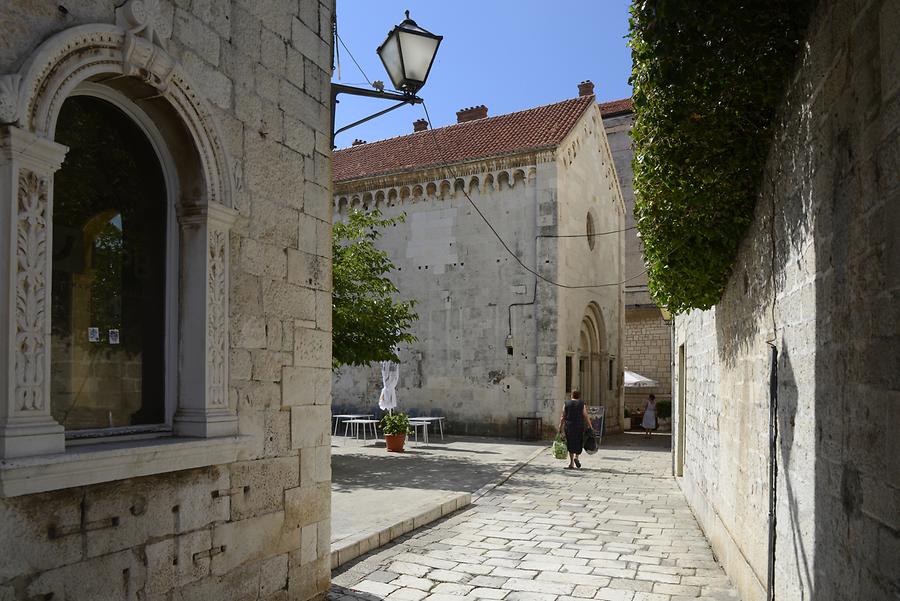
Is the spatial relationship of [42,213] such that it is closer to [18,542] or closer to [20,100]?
[20,100]

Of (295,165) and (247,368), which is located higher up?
(295,165)

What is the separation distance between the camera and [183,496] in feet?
12.5

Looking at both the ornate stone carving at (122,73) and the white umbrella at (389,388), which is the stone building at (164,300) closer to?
the ornate stone carving at (122,73)

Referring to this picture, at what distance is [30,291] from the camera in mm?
2959

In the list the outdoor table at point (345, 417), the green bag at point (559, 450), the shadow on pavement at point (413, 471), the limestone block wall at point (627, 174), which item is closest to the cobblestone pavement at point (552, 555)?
the shadow on pavement at point (413, 471)

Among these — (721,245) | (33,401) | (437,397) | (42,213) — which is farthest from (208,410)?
(437,397)

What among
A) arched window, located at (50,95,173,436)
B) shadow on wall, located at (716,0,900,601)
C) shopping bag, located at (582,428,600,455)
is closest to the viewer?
shadow on wall, located at (716,0,900,601)

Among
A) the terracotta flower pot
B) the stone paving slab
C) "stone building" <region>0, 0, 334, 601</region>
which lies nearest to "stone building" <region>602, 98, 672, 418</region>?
the stone paving slab

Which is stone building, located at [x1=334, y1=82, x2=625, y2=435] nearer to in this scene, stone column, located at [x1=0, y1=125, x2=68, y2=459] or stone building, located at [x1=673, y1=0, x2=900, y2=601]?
stone building, located at [x1=673, y1=0, x2=900, y2=601]

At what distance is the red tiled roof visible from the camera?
19.5m

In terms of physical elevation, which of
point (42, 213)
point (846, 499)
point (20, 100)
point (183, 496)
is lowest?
point (183, 496)

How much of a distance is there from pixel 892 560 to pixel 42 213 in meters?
3.44

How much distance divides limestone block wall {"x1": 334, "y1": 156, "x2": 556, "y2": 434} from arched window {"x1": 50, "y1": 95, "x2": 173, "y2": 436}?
14.9m

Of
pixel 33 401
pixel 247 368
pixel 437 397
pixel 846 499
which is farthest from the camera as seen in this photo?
pixel 437 397
